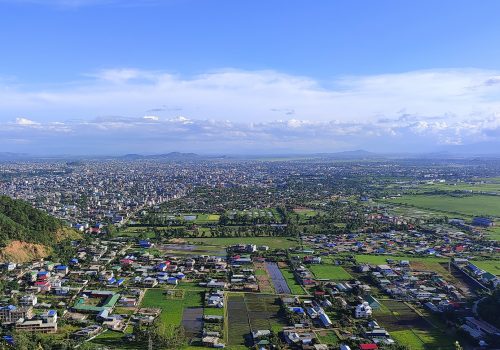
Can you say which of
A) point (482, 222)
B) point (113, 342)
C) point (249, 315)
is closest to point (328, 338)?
point (249, 315)

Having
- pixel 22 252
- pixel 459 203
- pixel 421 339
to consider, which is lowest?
pixel 421 339

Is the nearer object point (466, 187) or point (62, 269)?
point (62, 269)

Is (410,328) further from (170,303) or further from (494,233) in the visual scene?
(494,233)

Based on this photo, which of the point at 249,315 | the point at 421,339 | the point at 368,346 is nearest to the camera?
the point at 368,346

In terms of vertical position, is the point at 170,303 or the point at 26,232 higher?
the point at 26,232

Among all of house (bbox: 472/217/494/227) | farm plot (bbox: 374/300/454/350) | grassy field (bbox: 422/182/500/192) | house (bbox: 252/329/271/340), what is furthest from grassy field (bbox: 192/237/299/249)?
grassy field (bbox: 422/182/500/192)

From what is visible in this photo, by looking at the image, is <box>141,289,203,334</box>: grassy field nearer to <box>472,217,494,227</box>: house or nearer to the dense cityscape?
the dense cityscape

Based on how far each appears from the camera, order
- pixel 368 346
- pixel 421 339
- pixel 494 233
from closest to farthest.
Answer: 1. pixel 368 346
2. pixel 421 339
3. pixel 494 233
